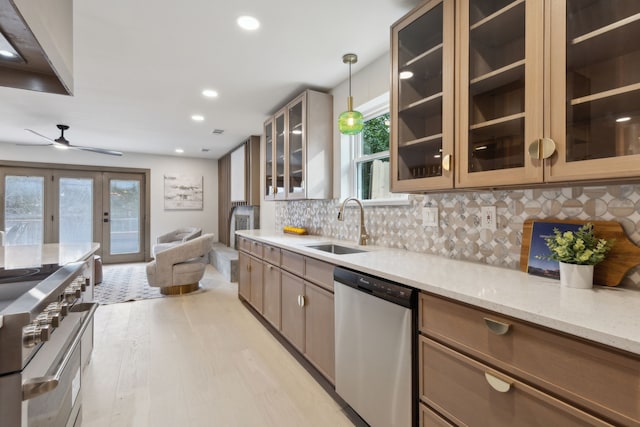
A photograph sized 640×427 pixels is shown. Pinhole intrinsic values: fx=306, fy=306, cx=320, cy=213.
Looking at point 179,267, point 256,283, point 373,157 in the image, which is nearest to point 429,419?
point 373,157

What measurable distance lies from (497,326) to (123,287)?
5168 millimetres

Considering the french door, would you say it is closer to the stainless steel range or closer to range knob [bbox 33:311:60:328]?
the stainless steel range

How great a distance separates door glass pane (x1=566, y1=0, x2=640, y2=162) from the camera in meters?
0.99

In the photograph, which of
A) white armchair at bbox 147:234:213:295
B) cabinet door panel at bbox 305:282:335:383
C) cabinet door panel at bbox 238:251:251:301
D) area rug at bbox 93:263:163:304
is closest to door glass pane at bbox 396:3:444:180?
cabinet door panel at bbox 305:282:335:383

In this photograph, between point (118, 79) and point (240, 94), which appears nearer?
point (118, 79)

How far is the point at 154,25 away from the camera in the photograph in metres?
2.05

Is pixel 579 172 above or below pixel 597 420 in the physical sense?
above

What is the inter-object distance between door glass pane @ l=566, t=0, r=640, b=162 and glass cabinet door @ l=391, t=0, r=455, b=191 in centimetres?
49

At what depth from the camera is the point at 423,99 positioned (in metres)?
1.72

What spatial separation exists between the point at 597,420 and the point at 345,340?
43.9 inches

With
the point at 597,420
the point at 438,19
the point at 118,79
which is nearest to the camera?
the point at 597,420

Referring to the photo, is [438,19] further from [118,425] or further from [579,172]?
[118,425]

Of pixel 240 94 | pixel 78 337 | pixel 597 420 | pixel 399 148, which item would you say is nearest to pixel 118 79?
pixel 240 94

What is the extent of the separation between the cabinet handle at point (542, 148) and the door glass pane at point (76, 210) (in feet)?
25.2
